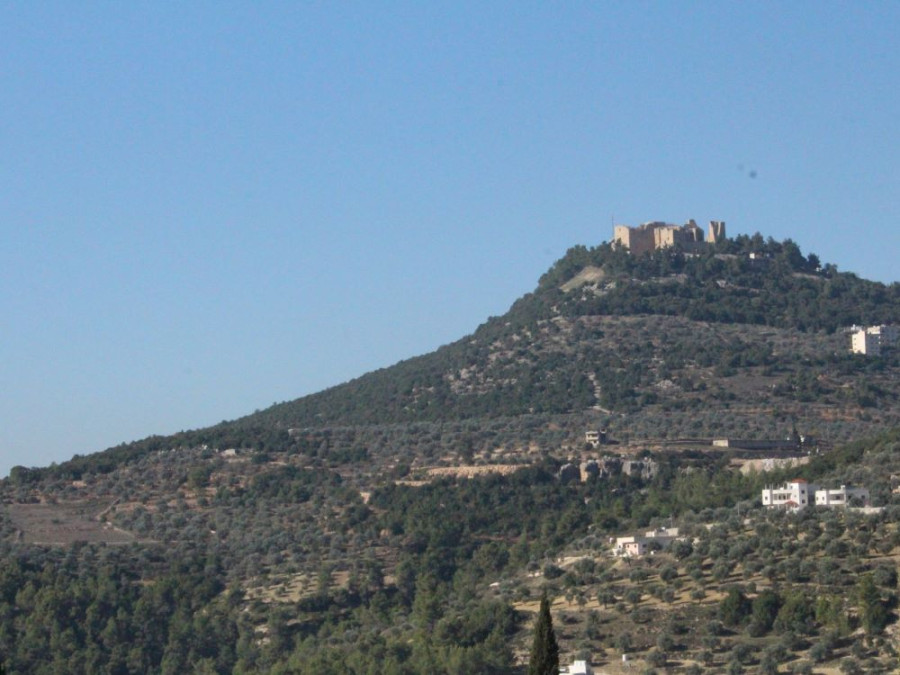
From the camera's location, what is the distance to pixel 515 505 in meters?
99.0

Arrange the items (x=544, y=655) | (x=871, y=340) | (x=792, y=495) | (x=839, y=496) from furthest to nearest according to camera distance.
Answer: (x=871, y=340)
(x=792, y=495)
(x=839, y=496)
(x=544, y=655)

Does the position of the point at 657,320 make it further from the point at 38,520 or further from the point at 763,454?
the point at 38,520

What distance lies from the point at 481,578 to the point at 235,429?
37.1 metres

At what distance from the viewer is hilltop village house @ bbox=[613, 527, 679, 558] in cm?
7700

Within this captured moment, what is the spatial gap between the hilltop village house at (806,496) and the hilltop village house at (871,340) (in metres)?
46.1

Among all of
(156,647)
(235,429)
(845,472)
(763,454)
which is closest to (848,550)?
(845,472)

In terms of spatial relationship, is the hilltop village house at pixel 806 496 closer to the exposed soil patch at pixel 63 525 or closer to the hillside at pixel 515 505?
the hillside at pixel 515 505

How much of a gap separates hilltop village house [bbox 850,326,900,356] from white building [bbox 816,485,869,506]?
161 ft

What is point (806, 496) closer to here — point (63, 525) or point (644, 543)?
point (644, 543)

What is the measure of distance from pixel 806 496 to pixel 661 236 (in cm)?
6369

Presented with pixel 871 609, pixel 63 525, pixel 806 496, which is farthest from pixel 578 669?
pixel 63 525

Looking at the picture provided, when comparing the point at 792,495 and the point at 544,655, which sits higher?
the point at 792,495

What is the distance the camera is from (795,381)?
390 feet

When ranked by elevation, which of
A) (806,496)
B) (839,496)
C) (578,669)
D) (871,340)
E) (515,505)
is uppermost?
(871,340)
